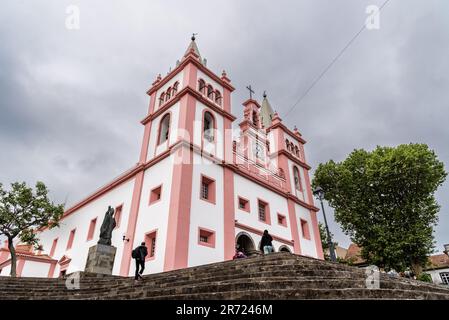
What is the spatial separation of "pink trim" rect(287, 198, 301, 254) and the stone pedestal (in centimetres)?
1256

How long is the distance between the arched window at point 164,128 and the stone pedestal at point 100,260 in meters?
8.48

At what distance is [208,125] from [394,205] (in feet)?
50.7

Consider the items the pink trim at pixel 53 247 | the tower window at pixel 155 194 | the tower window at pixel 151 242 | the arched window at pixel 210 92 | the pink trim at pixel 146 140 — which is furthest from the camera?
the pink trim at pixel 53 247

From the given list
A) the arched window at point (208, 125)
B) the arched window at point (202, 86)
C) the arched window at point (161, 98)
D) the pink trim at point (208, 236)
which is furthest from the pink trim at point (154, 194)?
the arched window at point (202, 86)

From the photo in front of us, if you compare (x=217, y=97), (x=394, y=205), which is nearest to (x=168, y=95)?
(x=217, y=97)

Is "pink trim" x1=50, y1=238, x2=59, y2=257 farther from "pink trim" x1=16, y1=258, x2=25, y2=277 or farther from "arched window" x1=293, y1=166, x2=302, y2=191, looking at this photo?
"arched window" x1=293, y1=166, x2=302, y2=191

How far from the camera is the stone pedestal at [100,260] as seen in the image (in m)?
11.3

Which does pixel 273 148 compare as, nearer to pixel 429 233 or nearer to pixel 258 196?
pixel 258 196

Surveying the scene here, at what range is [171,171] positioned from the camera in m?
15.1

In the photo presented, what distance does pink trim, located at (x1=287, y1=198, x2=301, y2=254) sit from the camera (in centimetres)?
1954

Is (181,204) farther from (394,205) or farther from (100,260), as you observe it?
(394,205)

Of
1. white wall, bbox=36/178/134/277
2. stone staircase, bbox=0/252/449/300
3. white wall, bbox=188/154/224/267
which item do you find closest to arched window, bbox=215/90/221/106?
white wall, bbox=188/154/224/267

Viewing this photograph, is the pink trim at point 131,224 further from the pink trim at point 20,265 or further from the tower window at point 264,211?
the pink trim at point 20,265
